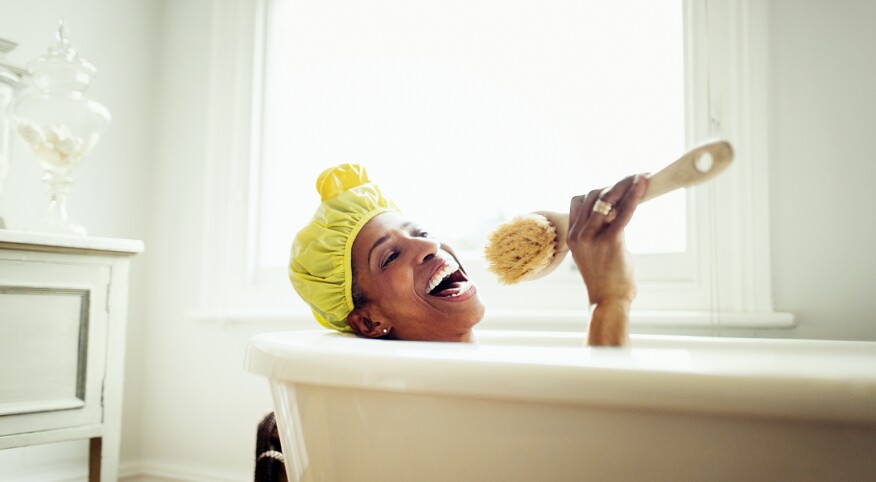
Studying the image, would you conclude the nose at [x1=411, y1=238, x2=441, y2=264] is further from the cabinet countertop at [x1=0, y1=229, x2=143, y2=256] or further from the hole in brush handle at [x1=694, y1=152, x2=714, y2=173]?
the cabinet countertop at [x1=0, y1=229, x2=143, y2=256]

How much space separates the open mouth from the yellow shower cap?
0.12m

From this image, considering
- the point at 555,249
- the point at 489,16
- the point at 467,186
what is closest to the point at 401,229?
the point at 555,249

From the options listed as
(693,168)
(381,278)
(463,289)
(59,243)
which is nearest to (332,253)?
(381,278)

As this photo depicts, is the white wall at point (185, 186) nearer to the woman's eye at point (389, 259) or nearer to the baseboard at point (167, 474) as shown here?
the baseboard at point (167, 474)

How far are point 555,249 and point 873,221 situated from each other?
2.29 ft

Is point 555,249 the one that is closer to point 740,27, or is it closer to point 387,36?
point 740,27

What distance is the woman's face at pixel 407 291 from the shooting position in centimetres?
91

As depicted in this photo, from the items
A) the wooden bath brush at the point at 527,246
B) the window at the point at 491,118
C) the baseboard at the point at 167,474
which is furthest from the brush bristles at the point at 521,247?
the baseboard at the point at 167,474

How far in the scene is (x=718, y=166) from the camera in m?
0.62

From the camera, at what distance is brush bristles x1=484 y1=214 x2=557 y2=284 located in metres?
0.88

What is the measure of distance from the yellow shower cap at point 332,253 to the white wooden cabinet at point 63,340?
0.57 metres

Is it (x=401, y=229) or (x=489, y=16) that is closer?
(x=401, y=229)

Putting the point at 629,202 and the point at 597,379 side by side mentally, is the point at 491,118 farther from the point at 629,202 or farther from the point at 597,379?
the point at 597,379

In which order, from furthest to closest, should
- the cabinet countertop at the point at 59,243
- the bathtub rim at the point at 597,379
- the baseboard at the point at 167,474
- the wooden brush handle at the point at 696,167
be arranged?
1. the baseboard at the point at 167,474
2. the cabinet countertop at the point at 59,243
3. the wooden brush handle at the point at 696,167
4. the bathtub rim at the point at 597,379
